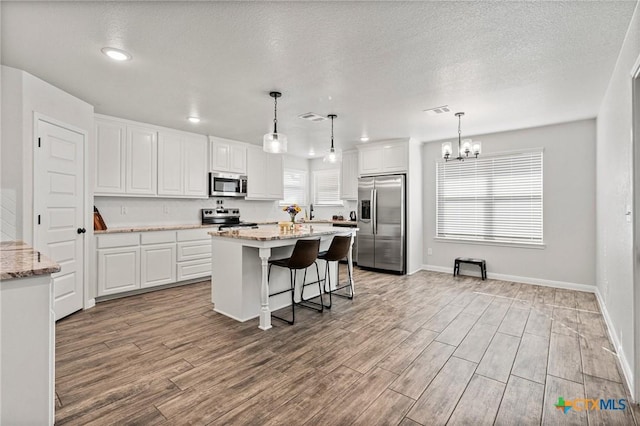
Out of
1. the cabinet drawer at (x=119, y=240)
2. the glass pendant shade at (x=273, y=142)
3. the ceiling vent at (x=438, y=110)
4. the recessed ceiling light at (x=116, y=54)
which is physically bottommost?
the cabinet drawer at (x=119, y=240)

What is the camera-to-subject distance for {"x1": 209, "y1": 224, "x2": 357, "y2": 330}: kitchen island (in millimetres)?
3143

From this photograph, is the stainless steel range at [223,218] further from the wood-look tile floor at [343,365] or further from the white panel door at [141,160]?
the wood-look tile floor at [343,365]

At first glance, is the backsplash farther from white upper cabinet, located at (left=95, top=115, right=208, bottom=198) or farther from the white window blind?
the white window blind

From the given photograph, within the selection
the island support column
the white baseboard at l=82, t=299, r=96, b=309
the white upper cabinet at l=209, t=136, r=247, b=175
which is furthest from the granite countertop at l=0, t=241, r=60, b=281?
the white upper cabinet at l=209, t=136, r=247, b=175

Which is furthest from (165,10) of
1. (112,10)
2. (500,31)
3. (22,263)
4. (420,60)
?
(500,31)

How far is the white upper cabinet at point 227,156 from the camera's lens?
18.2ft

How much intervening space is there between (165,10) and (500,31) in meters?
2.26

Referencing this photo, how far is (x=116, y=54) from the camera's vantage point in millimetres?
2527

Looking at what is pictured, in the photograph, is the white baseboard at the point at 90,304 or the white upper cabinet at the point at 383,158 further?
the white upper cabinet at the point at 383,158

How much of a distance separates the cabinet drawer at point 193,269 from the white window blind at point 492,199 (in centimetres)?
423

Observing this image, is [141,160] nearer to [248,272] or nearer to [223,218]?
[223,218]

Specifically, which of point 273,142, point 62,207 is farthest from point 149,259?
point 273,142

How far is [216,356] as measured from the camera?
8.34 ft

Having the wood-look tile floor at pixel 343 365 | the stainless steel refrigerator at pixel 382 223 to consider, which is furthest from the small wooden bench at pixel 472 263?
the wood-look tile floor at pixel 343 365
